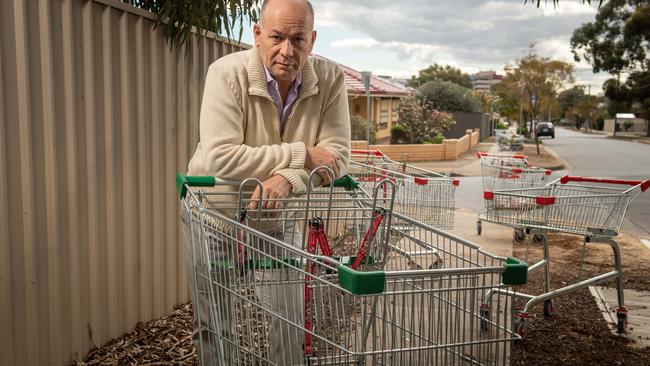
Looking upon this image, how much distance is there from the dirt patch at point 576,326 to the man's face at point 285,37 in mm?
2095

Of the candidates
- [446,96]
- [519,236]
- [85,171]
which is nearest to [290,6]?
[85,171]

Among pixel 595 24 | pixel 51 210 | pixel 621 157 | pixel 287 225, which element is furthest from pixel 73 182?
pixel 595 24

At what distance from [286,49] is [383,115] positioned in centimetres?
2922

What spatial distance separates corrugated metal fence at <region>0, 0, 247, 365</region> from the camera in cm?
320

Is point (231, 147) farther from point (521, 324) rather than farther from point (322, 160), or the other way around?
point (521, 324)

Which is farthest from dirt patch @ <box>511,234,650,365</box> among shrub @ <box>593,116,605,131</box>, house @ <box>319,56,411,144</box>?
shrub @ <box>593,116,605,131</box>

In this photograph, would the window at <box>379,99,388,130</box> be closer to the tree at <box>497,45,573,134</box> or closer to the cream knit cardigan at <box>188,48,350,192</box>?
the tree at <box>497,45,573,134</box>

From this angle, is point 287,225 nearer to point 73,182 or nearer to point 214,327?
point 214,327

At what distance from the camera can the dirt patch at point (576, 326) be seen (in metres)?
4.43

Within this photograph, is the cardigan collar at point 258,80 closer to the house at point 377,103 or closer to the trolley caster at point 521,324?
the trolley caster at point 521,324

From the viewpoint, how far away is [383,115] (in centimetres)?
3169

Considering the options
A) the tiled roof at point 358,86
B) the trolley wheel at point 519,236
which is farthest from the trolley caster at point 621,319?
the tiled roof at point 358,86

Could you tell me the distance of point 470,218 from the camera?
1048 cm

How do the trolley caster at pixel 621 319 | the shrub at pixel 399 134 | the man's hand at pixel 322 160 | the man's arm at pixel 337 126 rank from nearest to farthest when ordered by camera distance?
the man's hand at pixel 322 160
the man's arm at pixel 337 126
the trolley caster at pixel 621 319
the shrub at pixel 399 134
